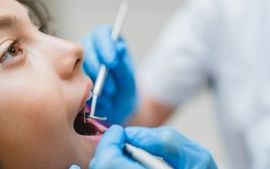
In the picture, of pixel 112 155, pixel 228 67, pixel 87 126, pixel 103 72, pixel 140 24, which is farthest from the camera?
pixel 140 24

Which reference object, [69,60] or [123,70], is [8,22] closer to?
[69,60]

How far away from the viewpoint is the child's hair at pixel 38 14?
113 centimetres

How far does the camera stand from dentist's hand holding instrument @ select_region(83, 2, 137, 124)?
46.0 inches

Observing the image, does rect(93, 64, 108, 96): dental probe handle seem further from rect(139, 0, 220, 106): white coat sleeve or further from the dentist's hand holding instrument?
rect(139, 0, 220, 106): white coat sleeve

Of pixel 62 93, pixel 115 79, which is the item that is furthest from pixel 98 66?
pixel 62 93

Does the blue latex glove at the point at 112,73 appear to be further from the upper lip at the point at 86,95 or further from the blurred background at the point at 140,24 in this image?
the blurred background at the point at 140,24

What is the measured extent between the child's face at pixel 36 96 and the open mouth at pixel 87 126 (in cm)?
8

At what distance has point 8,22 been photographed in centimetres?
85

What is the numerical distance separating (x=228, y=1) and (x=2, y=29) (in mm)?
696

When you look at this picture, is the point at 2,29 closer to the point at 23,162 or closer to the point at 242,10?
the point at 23,162

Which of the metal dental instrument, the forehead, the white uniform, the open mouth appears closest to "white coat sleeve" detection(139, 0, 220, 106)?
the white uniform

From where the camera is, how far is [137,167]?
81cm

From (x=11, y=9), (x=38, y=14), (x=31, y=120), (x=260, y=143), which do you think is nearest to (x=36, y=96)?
(x=31, y=120)

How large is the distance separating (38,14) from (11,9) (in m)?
0.32
